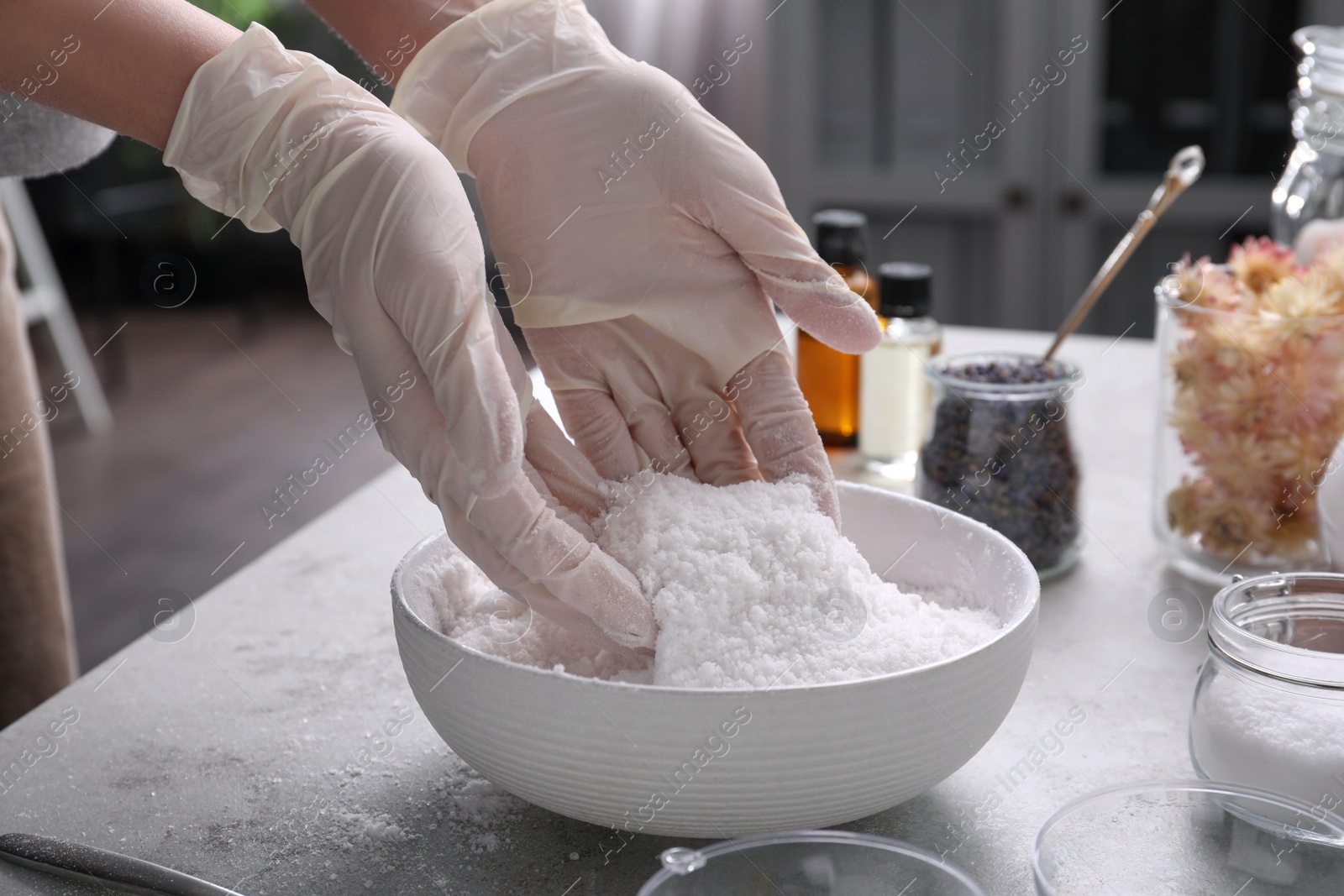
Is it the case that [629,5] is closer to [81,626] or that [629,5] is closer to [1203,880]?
[81,626]

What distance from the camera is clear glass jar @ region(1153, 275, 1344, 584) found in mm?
873

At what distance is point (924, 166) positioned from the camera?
3.10 meters

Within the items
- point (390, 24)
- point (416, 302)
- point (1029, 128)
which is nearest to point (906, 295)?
point (390, 24)

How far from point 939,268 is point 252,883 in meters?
2.86

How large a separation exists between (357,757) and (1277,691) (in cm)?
53

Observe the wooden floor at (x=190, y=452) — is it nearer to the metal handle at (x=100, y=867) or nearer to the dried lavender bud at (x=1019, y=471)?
the metal handle at (x=100, y=867)

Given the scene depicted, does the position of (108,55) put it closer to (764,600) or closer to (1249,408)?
(764,600)

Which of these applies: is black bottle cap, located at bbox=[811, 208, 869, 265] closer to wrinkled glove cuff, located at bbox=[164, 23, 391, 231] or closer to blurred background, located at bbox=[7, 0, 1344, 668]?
wrinkled glove cuff, located at bbox=[164, 23, 391, 231]

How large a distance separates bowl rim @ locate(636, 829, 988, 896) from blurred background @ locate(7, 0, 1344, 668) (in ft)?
7.10

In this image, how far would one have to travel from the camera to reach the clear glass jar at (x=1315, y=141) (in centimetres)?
109

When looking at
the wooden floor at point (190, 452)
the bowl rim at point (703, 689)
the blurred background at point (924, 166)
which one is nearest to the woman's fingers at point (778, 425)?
the bowl rim at point (703, 689)

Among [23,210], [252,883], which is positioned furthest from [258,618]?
[23,210]

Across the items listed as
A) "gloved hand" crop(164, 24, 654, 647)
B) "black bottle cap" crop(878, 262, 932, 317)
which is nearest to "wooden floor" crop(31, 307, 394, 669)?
"black bottle cap" crop(878, 262, 932, 317)

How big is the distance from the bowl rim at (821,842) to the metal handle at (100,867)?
218 mm
